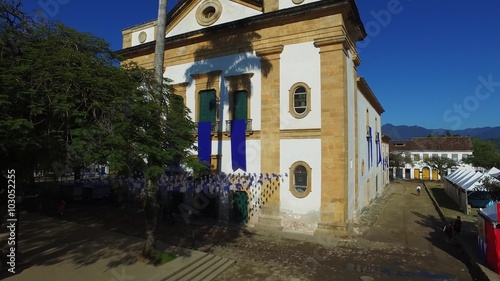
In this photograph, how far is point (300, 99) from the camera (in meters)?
16.0

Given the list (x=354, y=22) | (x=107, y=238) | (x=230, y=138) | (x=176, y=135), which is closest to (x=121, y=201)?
Answer: (x=107, y=238)

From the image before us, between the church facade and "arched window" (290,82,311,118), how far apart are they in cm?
5

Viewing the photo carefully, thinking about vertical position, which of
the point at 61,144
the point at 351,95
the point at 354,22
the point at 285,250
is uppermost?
the point at 354,22

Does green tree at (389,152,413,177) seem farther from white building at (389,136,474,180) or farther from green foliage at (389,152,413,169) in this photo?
white building at (389,136,474,180)

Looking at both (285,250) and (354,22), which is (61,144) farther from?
(354,22)

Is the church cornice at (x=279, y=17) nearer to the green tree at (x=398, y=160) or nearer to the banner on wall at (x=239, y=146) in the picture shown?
the banner on wall at (x=239, y=146)

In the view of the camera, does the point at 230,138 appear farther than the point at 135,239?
Yes

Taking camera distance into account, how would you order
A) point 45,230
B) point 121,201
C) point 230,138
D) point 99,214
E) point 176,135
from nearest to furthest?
point 176,135
point 45,230
point 230,138
point 99,214
point 121,201

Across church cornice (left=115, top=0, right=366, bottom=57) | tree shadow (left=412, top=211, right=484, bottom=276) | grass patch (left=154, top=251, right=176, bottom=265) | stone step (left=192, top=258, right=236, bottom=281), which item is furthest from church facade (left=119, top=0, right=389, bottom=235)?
grass patch (left=154, top=251, right=176, bottom=265)

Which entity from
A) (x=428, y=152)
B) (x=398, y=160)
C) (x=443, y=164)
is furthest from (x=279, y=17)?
(x=428, y=152)

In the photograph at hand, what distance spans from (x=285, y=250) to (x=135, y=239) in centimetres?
667

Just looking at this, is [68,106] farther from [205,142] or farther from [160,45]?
[205,142]

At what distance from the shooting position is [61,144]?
27.2 feet

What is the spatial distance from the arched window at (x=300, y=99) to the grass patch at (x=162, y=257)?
29.3ft
